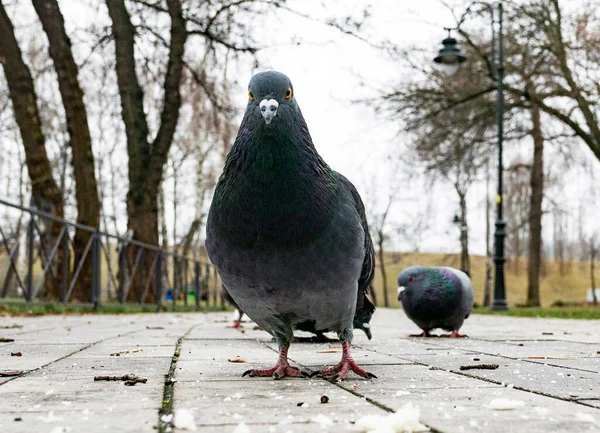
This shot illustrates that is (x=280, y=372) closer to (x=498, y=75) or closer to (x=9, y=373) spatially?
(x=9, y=373)

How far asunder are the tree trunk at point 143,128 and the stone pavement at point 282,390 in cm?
920

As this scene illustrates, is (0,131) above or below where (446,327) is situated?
above

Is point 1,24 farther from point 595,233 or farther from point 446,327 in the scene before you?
point 595,233

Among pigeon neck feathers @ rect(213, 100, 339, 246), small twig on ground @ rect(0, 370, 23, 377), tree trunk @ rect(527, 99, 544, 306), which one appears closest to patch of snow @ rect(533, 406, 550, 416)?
pigeon neck feathers @ rect(213, 100, 339, 246)

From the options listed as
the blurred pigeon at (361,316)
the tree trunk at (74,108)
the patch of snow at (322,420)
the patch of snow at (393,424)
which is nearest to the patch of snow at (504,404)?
the patch of snow at (393,424)

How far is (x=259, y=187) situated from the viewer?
2.58 metres

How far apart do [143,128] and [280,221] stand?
11399 millimetres

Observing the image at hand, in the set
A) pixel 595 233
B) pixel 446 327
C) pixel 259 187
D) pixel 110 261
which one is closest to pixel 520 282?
pixel 595 233

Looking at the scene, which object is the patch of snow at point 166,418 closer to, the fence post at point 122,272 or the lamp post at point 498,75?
the fence post at point 122,272

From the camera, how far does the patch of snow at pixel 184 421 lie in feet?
5.58

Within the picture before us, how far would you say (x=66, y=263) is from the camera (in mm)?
9906

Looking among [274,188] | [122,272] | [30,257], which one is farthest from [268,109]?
[122,272]

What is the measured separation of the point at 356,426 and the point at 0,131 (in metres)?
27.6

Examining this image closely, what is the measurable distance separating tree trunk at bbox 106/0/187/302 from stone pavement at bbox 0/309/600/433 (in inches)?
362
